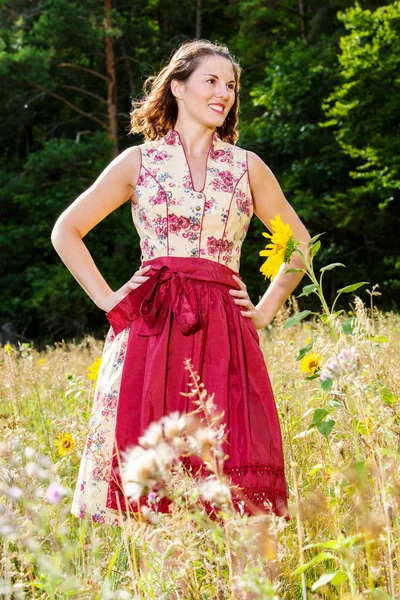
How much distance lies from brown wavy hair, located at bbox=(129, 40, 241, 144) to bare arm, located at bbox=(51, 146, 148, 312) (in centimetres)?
28

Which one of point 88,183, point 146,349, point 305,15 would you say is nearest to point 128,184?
point 146,349

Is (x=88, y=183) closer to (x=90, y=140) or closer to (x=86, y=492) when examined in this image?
(x=90, y=140)

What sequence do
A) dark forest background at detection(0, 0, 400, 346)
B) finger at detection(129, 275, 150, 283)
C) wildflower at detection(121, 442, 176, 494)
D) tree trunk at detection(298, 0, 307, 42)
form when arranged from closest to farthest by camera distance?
wildflower at detection(121, 442, 176, 494)
finger at detection(129, 275, 150, 283)
dark forest background at detection(0, 0, 400, 346)
tree trunk at detection(298, 0, 307, 42)

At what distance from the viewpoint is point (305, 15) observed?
19.3m

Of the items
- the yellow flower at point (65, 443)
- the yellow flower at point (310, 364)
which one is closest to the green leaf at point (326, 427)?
the yellow flower at point (310, 364)

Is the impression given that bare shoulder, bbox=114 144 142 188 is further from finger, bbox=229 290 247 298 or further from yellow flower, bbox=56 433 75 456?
yellow flower, bbox=56 433 75 456

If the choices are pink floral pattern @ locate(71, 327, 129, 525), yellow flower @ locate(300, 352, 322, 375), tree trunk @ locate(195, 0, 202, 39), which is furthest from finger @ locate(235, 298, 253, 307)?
tree trunk @ locate(195, 0, 202, 39)

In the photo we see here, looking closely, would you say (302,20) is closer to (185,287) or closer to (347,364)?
(185,287)

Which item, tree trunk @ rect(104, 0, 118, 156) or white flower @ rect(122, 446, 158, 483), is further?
tree trunk @ rect(104, 0, 118, 156)

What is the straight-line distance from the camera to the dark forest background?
15172 mm

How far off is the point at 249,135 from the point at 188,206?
50.7 feet

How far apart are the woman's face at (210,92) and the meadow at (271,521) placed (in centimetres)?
73

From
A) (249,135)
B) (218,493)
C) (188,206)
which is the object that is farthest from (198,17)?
(218,493)

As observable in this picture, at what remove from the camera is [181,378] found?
228cm
